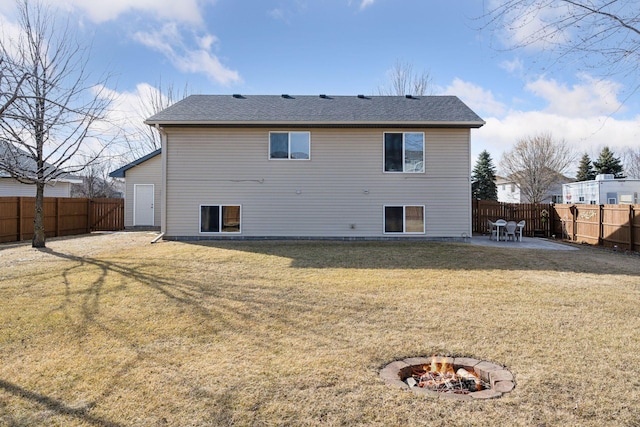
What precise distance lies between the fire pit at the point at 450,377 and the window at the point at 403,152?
9617 millimetres

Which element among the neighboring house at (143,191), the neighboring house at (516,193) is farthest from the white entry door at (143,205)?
the neighboring house at (516,193)

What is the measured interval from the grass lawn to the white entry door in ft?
33.6

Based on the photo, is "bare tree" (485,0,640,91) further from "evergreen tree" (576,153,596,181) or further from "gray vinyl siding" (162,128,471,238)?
"evergreen tree" (576,153,596,181)

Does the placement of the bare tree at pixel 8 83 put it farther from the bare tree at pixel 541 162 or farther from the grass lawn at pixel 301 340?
the bare tree at pixel 541 162

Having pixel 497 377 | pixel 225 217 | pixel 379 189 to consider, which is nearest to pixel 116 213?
pixel 225 217

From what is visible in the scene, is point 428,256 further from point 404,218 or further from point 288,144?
point 288,144

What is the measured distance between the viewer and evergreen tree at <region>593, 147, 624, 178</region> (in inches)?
1264

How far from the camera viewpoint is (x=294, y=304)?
5.43 m

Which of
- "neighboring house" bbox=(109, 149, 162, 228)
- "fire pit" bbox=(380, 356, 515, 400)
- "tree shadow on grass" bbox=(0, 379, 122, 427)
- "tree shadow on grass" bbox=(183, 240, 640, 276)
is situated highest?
"neighboring house" bbox=(109, 149, 162, 228)

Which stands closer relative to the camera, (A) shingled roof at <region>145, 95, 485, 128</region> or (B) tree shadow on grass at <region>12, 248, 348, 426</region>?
(B) tree shadow on grass at <region>12, 248, 348, 426</region>

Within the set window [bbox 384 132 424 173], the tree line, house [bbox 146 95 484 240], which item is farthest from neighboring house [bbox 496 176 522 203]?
window [bbox 384 132 424 173]

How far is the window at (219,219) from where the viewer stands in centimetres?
1273

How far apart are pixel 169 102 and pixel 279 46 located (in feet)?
54.1

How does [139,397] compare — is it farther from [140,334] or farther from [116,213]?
[116,213]
